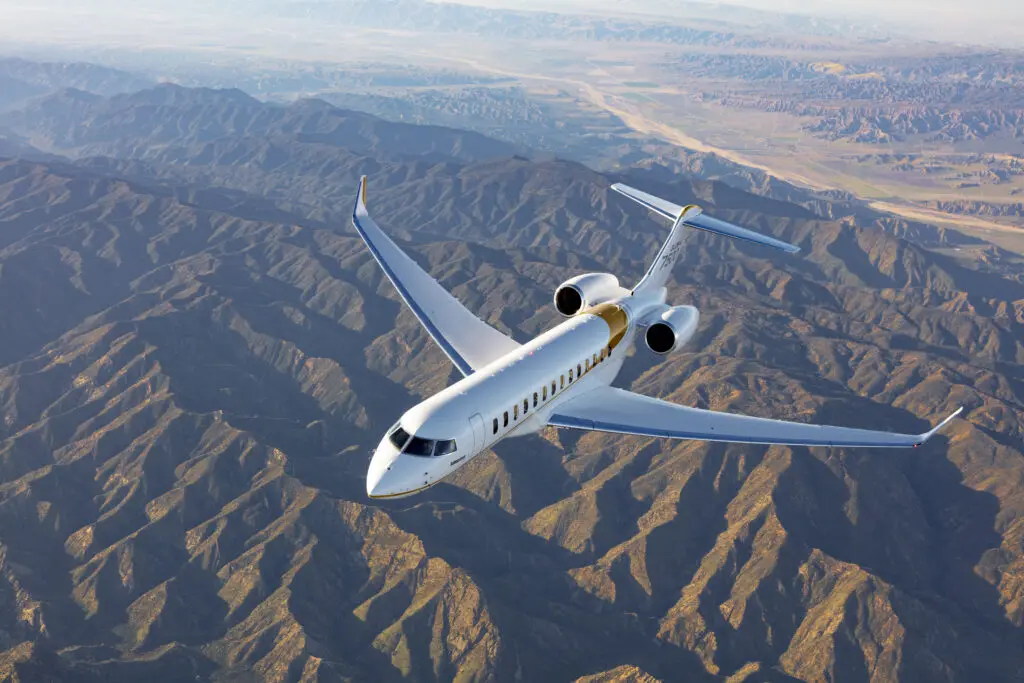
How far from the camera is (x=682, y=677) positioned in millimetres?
134875

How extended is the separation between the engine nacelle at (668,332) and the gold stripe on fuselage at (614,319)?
1896mm

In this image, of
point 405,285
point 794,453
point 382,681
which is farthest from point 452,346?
point 794,453

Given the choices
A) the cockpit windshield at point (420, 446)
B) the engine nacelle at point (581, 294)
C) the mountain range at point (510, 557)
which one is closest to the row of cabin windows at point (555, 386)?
the cockpit windshield at point (420, 446)

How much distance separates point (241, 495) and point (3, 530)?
40.7 m

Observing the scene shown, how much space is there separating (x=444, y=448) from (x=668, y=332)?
25229 mm

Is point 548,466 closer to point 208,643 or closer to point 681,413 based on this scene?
point 208,643

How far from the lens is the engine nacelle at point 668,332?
67.4 m

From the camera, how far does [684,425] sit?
202 ft

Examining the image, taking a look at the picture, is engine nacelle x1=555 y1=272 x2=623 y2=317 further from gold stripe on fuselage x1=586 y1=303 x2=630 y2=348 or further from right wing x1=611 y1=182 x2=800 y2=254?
right wing x1=611 y1=182 x2=800 y2=254

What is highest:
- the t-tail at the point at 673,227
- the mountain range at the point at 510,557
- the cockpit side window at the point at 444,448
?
the t-tail at the point at 673,227

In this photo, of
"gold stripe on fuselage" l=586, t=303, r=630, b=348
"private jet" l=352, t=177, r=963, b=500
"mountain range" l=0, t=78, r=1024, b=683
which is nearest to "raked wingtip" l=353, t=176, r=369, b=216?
"private jet" l=352, t=177, r=963, b=500

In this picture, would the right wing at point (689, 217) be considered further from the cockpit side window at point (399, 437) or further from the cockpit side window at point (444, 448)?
the cockpit side window at point (399, 437)

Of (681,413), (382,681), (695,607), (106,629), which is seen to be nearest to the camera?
(681,413)

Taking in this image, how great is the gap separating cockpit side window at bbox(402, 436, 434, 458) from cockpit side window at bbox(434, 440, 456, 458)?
1.51 feet
